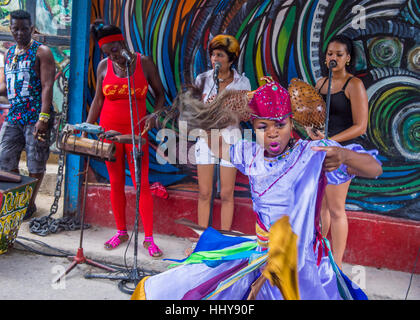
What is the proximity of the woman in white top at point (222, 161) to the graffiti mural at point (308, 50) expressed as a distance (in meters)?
0.44

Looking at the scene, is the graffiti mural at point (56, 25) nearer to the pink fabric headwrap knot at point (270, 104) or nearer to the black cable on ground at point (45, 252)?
the black cable on ground at point (45, 252)

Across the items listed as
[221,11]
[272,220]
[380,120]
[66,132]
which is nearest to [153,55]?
[221,11]

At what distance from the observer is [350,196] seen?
434 centimetres

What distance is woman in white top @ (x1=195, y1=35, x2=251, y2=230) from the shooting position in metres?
4.07

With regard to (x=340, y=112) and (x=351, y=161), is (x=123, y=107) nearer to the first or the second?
(x=340, y=112)

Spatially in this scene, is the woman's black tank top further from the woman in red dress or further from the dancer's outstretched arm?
the woman in red dress

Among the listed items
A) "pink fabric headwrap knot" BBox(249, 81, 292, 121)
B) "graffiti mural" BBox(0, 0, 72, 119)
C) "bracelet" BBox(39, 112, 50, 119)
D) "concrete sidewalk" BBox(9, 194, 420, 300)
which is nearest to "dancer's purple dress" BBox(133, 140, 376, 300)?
"pink fabric headwrap knot" BBox(249, 81, 292, 121)

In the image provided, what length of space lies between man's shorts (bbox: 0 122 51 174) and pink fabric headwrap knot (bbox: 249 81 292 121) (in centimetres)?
341

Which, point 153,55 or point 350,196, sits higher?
point 153,55

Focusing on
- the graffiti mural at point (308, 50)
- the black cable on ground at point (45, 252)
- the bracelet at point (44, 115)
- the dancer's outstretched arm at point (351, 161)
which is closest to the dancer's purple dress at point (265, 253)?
the dancer's outstretched arm at point (351, 161)

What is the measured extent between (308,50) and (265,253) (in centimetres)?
283

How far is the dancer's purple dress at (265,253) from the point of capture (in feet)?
6.96

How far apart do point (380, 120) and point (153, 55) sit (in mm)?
2585
